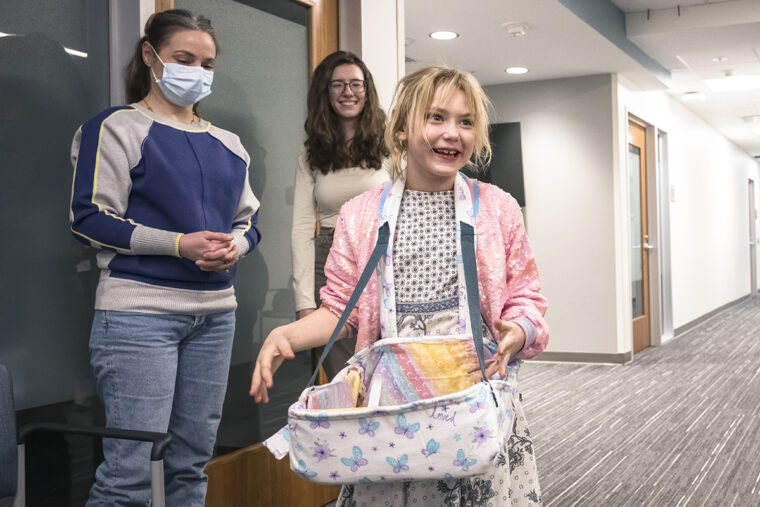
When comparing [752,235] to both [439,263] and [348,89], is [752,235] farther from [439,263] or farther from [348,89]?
[439,263]

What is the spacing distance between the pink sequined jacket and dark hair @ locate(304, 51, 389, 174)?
100 cm

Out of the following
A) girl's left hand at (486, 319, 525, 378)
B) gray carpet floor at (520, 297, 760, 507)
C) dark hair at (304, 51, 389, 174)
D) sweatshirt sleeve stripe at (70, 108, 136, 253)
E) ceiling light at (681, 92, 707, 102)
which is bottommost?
gray carpet floor at (520, 297, 760, 507)

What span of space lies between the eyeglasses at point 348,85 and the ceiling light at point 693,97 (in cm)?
655

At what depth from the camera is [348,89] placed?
244 centimetres

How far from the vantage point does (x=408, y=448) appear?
107 cm

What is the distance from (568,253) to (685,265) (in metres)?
2.78

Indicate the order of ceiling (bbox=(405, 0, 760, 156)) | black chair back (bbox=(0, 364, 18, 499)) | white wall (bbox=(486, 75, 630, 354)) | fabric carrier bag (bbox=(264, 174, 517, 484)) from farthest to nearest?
white wall (bbox=(486, 75, 630, 354)) < ceiling (bbox=(405, 0, 760, 156)) < black chair back (bbox=(0, 364, 18, 499)) < fabric carrier bag (bbox=(264, 174, 517, 484))

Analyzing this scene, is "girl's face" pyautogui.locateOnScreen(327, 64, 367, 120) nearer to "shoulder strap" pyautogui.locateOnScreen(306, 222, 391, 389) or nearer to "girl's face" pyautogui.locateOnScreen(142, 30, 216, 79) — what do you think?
"girl's face" pyautogui.locateOnScreen(142, 30, 216, 79)

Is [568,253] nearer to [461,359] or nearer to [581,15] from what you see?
[581,15]

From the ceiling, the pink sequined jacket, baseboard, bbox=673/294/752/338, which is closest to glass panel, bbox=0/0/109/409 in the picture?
the pink sequined jacket

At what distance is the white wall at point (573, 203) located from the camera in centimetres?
635

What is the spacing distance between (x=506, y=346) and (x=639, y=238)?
656 cm

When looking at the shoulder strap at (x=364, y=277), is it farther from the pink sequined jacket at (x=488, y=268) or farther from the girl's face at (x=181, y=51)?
the girl's face at (x=181, y=51)

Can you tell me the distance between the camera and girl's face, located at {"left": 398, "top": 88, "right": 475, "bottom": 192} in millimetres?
1349
